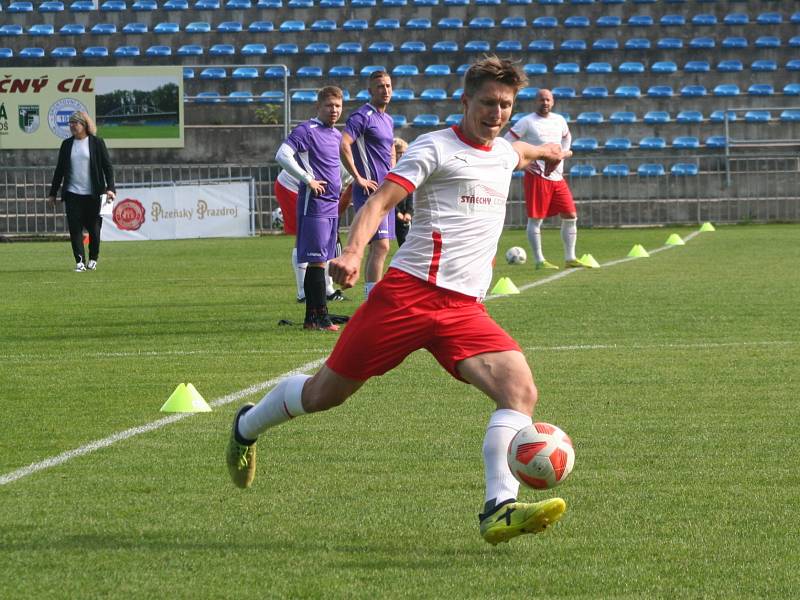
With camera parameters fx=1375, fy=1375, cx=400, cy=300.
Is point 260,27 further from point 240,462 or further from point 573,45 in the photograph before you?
point 240,462

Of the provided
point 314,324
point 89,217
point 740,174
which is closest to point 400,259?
point 314,324

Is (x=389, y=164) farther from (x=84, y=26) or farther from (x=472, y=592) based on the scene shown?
(x=84, y=26)

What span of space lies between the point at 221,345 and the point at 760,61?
86.8 feet

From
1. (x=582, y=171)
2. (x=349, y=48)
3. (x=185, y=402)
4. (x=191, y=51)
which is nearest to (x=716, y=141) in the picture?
(x=582, y=171)

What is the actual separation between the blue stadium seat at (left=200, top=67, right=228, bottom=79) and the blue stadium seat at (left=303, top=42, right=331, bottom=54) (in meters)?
2.12

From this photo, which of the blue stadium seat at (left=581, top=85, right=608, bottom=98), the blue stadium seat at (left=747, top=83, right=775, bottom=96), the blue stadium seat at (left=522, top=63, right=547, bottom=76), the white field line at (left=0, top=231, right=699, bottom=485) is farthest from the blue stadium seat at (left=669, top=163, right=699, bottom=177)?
the white field line at (left=0, top=231, right=699, bottom=485)

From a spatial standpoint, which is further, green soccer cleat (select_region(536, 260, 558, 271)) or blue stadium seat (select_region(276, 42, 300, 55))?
blue stadium seat (select_region(276, 42, 300, 55))

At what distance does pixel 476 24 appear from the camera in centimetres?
3500

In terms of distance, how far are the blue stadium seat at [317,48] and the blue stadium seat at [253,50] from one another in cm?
108

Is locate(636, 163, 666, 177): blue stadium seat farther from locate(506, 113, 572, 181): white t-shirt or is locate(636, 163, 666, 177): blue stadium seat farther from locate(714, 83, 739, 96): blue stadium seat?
locate(506, 113, 572, 181): white t-shirt

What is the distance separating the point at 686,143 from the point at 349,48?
884 cm

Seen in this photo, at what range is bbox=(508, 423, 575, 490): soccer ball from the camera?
4.54 metres

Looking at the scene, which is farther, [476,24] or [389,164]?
[476,24]

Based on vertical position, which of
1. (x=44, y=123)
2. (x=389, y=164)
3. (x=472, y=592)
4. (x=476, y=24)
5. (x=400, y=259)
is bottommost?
(x=472, y=592)
